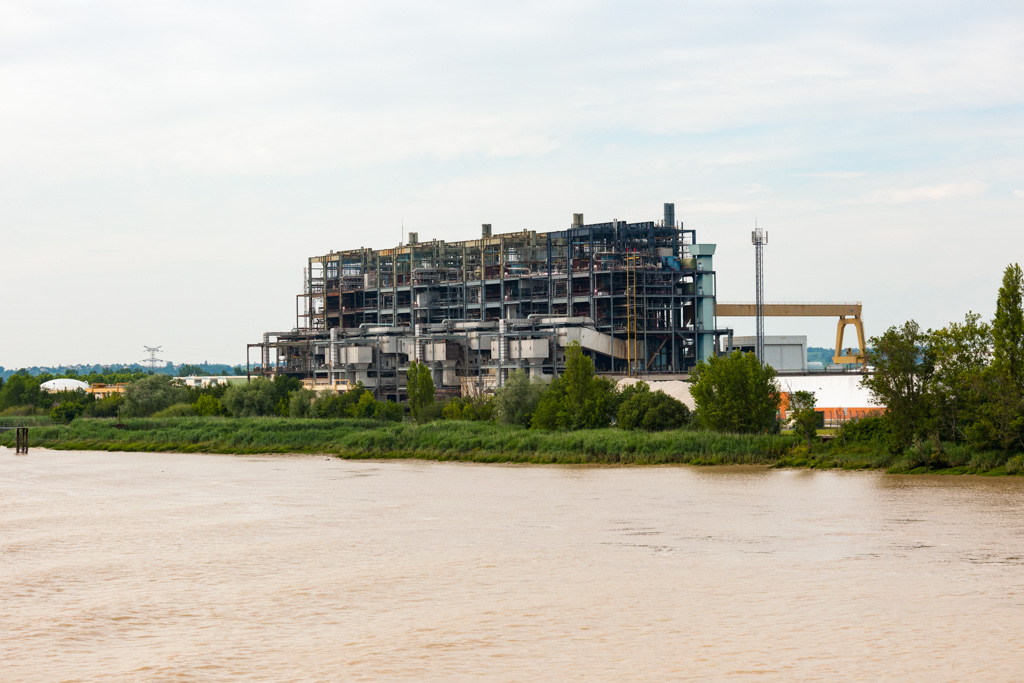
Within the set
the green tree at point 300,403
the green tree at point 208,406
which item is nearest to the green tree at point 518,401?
the green tree at point 300,403

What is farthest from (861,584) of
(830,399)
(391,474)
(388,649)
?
(830,399)

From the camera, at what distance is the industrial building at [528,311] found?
99688 mm

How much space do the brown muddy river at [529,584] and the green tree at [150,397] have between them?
195 feet

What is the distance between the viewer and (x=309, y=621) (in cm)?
2444

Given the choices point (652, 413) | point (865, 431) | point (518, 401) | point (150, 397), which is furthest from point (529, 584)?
point (150, 397)

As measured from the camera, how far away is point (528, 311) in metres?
113

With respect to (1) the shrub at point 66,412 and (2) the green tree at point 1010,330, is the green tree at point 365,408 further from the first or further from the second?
(2) the green tree at point 1010,330

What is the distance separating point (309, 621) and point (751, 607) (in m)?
9.57

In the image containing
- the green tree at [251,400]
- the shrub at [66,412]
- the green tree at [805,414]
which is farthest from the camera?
the shrub at [66,412]

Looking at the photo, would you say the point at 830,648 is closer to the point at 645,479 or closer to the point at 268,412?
the point at 645,479

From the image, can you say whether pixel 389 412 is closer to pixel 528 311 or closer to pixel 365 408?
pixel 365 408

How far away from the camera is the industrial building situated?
327ft

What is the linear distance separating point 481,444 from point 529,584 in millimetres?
43534

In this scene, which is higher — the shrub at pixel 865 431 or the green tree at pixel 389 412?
the green tree at pixel 389 412
